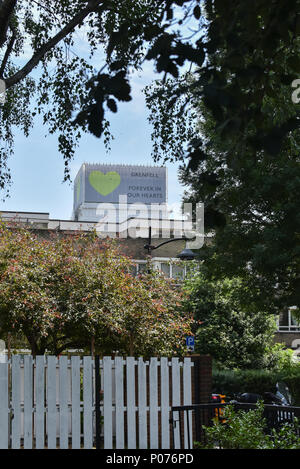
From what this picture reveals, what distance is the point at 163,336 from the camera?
15.5 m

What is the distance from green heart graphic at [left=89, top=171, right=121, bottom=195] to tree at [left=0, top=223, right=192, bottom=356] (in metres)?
87.7

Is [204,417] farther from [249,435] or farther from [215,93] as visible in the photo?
[215,93]

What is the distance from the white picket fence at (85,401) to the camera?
10.0m

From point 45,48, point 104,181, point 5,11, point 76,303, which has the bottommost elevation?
point 76,303

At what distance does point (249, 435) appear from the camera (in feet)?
22.7

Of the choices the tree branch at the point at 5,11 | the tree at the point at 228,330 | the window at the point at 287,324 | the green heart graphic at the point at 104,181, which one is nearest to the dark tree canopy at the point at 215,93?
Answer: the tree branch at the point at 5,11

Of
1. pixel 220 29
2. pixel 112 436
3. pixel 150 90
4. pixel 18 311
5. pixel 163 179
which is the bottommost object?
pixel 112 436

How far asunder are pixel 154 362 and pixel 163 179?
96955 millimetres

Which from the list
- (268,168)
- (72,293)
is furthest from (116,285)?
→ (268,168)

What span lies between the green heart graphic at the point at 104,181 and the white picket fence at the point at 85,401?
9341 cm

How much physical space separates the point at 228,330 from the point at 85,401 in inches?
788

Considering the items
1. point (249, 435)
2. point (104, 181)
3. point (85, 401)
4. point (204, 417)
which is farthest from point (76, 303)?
point (104, 181)

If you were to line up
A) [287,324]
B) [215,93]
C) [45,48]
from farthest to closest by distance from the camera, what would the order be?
[287,324]
[45,48]
[215,93]
